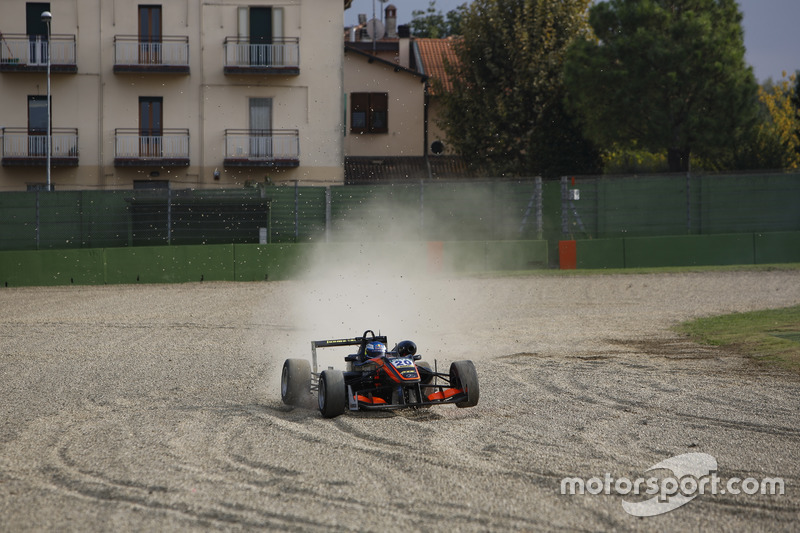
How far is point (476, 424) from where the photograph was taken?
340 inches

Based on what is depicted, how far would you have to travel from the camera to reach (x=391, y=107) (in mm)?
45094

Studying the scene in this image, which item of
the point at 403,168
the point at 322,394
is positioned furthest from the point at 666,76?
the point at 322,394

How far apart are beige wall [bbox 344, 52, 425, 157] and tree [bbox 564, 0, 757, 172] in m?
9.22

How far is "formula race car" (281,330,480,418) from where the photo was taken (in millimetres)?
8859

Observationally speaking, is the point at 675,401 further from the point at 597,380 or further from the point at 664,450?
the point at 664,450

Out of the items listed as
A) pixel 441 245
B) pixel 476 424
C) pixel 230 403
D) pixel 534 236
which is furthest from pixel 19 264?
pixel 476 424

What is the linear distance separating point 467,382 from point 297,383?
1.78 metres

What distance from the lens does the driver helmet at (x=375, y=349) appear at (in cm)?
948

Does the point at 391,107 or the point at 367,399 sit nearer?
the point at 367,399

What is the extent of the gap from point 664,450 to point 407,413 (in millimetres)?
2653

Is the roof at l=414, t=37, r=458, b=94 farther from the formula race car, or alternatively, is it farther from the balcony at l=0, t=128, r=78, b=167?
the formula race car

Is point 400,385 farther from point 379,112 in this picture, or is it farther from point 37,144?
point 379,112

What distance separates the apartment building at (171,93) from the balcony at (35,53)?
5cm

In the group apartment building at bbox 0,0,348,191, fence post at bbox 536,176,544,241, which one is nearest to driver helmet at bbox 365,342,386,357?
fence post at bbox 536,176,544,241
